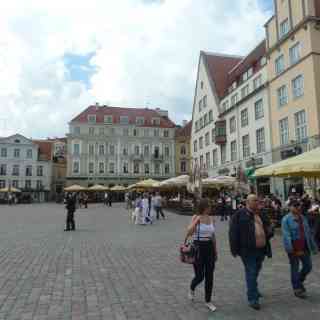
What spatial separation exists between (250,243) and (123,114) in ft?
232

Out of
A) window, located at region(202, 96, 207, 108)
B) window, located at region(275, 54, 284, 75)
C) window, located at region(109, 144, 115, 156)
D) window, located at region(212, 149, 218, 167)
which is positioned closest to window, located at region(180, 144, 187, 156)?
window, located at region(109, 144, 115, 156)

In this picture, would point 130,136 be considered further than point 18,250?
Yes

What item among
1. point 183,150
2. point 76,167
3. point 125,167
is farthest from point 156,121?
point 76,167

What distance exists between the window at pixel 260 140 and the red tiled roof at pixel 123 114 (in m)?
40.7

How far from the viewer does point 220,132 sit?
143 ft

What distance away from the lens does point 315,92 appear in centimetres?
2625

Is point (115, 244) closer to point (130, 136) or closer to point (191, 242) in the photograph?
point (191, 242)

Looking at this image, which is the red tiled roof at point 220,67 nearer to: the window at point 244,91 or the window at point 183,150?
the window at point 244,91

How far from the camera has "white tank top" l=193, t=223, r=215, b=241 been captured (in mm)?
5375

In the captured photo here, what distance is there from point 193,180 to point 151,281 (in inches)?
588

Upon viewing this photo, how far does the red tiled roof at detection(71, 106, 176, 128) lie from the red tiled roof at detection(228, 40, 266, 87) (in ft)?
95.7

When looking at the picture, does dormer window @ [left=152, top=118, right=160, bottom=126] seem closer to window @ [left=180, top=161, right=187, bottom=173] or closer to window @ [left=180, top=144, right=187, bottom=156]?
window @ [left=180, top=144, right=187, bottom=156]

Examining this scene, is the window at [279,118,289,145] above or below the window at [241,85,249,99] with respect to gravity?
below

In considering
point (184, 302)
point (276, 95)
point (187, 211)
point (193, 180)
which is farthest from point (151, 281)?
point (276, 95)
